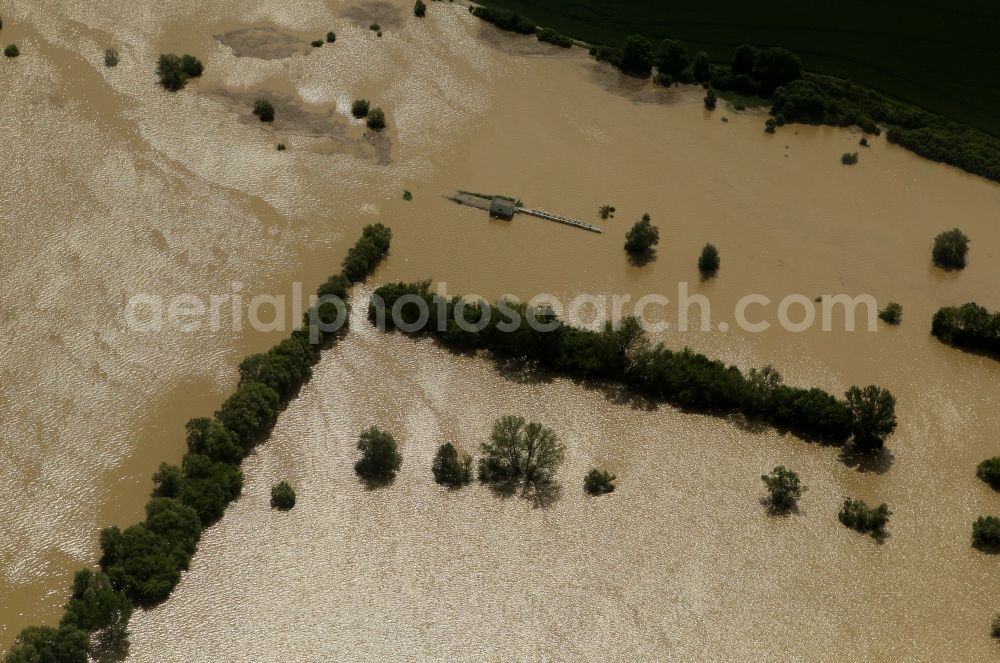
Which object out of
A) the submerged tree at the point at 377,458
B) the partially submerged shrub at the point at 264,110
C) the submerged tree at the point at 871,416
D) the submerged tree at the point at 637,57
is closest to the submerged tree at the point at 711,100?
the submerged tree at the point at 637,57

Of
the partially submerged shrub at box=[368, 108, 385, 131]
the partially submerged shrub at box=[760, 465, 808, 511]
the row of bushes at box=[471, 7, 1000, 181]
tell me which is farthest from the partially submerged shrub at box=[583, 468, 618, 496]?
the row of bushes at box=[471, 7, 1000, 181]

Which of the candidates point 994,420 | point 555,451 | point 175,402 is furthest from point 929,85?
point 175,402

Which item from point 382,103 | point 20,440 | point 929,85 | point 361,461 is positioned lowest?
point 20,440

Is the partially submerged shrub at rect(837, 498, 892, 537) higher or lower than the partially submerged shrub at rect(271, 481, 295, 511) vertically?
higher

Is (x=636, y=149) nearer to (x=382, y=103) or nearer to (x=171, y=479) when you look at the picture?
(x=382, y=103)

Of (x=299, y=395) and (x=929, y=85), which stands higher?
(x=929, y=85)

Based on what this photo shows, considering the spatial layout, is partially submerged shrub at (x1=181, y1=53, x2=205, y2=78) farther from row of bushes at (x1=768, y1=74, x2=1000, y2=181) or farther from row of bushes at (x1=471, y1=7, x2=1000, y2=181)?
row of bushes at (x1=768, y1=74, x2=1000, y2=181)

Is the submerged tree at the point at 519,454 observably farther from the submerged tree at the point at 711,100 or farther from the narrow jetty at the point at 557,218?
the submerged tree at the point at 711,100
